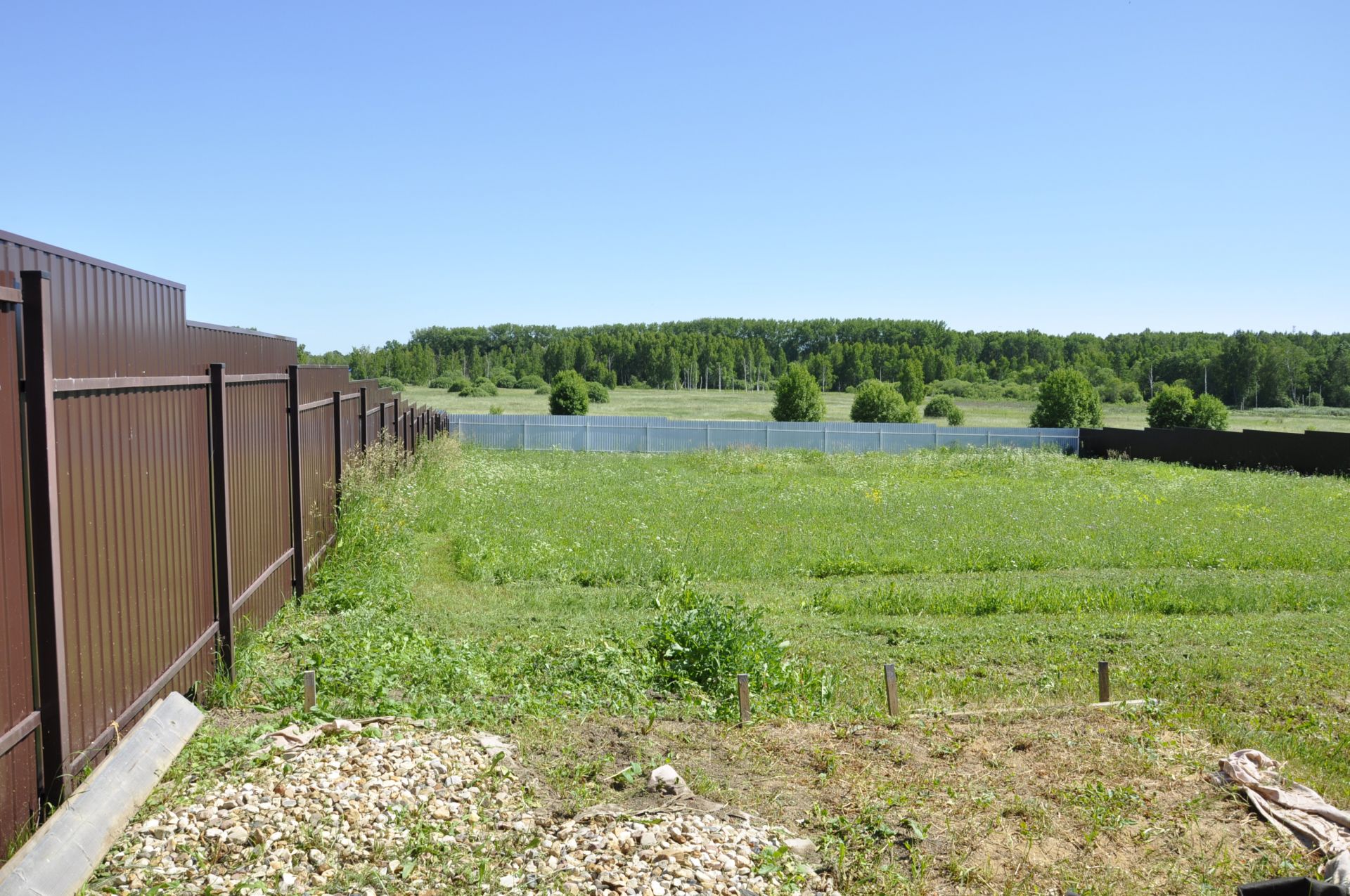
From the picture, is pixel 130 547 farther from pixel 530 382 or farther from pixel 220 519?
pixel 530 382

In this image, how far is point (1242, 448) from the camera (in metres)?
29.5

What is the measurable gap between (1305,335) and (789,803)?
404 ft

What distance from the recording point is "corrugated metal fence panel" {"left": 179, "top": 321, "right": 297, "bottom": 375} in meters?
5.55

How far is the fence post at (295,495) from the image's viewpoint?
25.5ft

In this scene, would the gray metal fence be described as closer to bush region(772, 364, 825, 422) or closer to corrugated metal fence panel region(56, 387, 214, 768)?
bush region(772, 364, 825, 422)

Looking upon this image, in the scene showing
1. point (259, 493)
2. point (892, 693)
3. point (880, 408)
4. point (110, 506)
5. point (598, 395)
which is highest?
point (110, 506)

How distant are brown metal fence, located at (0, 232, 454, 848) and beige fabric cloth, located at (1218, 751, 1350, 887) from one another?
4.73 metres

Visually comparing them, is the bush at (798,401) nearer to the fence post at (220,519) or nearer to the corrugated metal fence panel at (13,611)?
the fence post at (220,519)

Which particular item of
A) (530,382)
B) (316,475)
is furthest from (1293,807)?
(530,382)

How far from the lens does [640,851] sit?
11.6 ft

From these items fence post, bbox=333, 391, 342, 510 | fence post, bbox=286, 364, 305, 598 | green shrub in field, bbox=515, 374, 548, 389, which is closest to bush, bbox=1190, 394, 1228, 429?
fence post, bbox=333, 391, 342, 510

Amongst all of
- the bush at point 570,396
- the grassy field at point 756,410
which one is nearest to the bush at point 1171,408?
the grassy field at point 756,410

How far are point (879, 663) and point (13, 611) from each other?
5794mm

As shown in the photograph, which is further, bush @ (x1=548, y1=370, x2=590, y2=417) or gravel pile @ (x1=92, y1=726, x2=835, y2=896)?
bush @ (x1=548, y1=370, x2=590, y2=417)
